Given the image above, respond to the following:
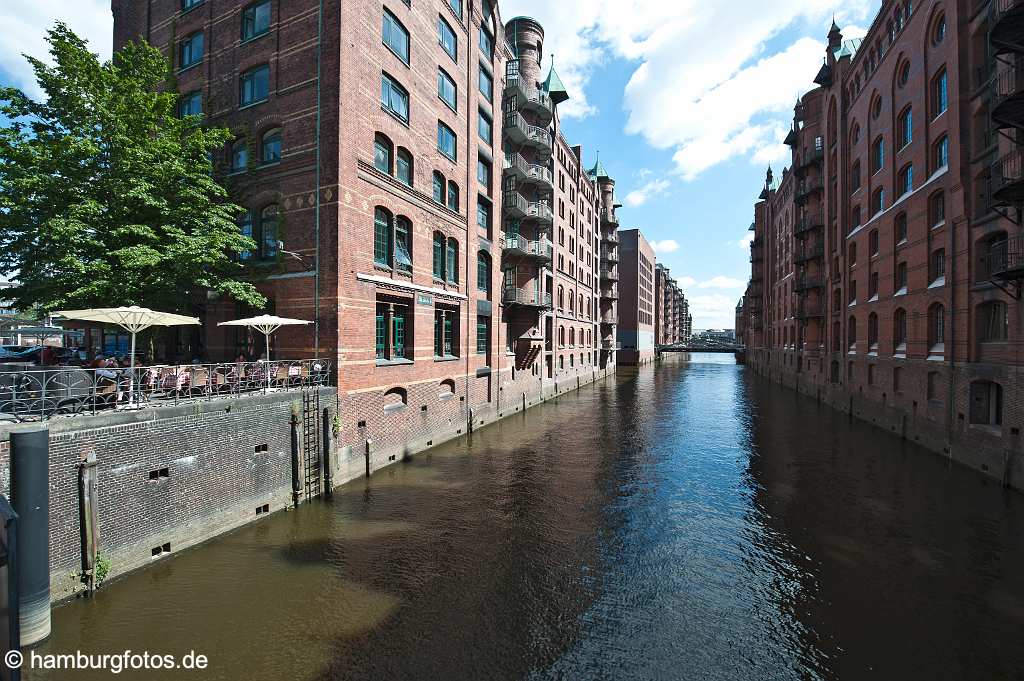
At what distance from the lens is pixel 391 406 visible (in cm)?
1761

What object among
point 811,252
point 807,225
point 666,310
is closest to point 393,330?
point 811,252

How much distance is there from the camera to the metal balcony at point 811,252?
38.2 metres

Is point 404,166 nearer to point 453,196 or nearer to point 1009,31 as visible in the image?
point 453,196

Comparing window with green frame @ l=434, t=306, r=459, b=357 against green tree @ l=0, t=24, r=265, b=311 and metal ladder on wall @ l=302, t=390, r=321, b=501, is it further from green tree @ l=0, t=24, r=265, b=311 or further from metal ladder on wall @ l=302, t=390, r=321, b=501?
green tree @ l=0, t=24, r=265, b=311

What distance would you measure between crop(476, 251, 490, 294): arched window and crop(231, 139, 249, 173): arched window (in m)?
11.5

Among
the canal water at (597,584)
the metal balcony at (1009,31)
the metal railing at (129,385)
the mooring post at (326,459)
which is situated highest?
the metal balcony at (1009,31)

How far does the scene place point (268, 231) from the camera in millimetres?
16719

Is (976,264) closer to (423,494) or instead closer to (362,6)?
(423,494)

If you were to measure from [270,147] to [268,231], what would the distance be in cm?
306

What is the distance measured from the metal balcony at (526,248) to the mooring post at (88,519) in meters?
22.8

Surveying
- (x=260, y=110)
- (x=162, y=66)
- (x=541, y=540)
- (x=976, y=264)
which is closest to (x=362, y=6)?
(x=260, y=110)

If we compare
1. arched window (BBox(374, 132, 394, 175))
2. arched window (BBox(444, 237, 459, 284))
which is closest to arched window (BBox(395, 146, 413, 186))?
arched window (BBox(374, 132, 394, 175))

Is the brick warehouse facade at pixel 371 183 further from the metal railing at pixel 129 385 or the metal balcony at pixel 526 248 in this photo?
the metal railing at pixel 129 385

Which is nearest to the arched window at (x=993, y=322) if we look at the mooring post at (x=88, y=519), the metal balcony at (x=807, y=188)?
the metal balcony at (x=807, y=188)
